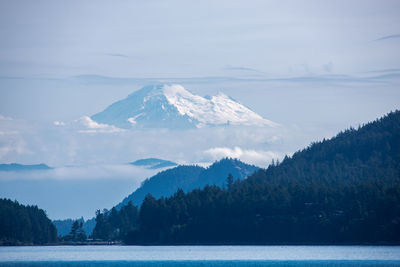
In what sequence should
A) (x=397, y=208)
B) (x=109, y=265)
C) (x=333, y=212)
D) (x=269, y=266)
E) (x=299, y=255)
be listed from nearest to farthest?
(x=269, y=266) → (x=109, y=265) → (x=299, y=255) → (x=397, y=208) → (x=333, y=212)

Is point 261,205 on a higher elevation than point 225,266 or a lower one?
higher

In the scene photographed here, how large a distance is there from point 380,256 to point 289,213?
6541 cm

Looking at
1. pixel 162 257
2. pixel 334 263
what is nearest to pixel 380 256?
pixel 334 263

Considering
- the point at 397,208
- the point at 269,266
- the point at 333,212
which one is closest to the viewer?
the point at 269,266

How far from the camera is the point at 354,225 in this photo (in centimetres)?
17638

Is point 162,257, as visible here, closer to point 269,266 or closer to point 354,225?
point 269,266

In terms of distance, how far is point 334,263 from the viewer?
118 meters

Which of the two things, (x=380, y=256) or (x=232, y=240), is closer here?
(x=380, y=256)

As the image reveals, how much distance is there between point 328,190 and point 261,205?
16.8m

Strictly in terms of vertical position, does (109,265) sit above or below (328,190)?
below

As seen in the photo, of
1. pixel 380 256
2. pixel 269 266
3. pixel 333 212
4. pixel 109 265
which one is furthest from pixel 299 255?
pixel 333 212

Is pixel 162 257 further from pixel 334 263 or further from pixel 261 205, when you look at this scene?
pixel 261 205

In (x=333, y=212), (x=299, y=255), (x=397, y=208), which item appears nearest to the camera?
(x=299, y=255)

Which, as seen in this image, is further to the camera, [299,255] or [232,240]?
[232,240]
